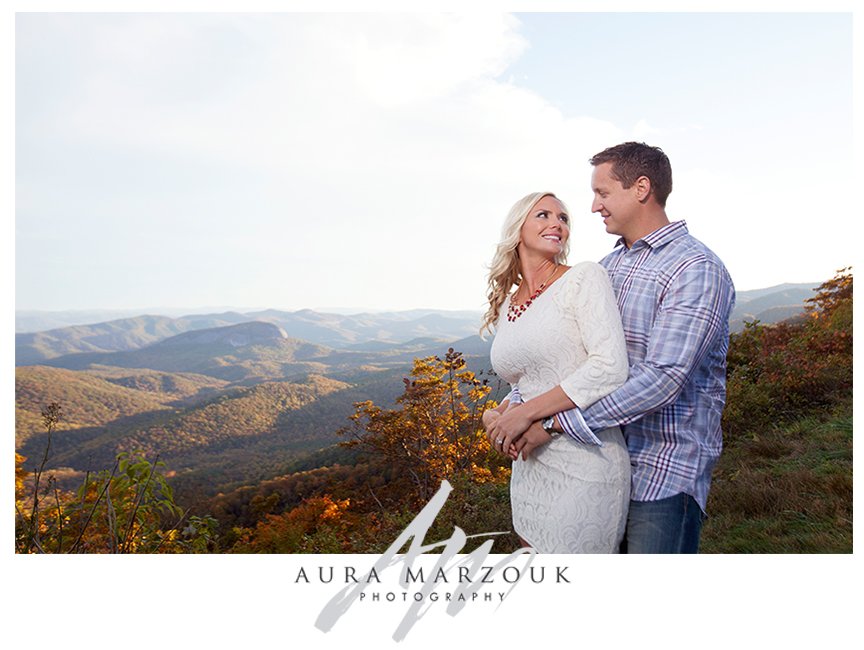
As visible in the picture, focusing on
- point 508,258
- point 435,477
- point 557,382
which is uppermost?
point 508,258

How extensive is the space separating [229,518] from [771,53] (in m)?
6.32

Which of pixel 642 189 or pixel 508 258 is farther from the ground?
pixel 642 189

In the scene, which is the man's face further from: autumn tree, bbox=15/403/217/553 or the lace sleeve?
autumn tree, bbox=15/403/217/553

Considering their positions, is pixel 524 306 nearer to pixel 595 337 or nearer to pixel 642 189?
pixel 595 337

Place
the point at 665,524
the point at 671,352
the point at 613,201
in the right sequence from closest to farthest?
the point at 671,352 < the point at 665,524 < the point at 613,201

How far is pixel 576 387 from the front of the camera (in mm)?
1344

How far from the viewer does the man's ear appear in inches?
59.2

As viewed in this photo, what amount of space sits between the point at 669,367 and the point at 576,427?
24 centimetres

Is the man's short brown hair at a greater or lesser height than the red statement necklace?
greater

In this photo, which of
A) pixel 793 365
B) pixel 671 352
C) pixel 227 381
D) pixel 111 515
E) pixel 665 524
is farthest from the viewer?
pixel 227 381

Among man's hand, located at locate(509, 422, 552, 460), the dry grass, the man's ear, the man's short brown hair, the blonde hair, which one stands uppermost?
the man's short brown hair

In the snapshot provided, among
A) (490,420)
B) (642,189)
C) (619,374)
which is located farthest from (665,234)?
(490,420)

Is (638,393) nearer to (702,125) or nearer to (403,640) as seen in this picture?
(403,640)

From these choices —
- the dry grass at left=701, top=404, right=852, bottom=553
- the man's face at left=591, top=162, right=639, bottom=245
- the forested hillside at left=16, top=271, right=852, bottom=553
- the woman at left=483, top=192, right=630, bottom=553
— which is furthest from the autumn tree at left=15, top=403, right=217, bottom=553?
the dry grass at left=701, top=404, right=852, bottom=553
